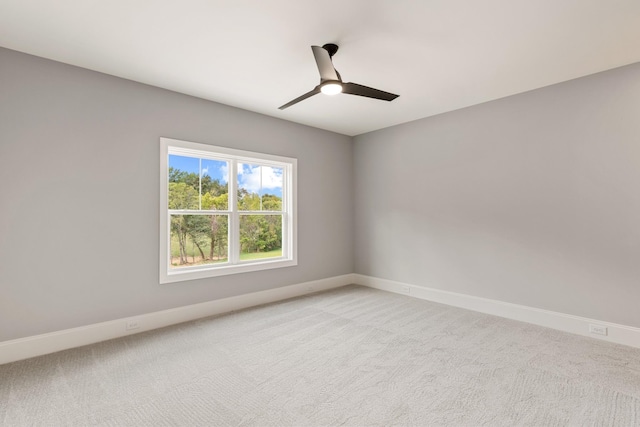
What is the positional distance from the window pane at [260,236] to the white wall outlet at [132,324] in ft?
4.86

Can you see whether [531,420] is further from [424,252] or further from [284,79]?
[284,79]

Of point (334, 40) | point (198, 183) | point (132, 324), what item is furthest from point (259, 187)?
point (334, 40)

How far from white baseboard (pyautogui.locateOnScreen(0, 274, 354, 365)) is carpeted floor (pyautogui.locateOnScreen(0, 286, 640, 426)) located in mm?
108

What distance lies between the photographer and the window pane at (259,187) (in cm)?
445

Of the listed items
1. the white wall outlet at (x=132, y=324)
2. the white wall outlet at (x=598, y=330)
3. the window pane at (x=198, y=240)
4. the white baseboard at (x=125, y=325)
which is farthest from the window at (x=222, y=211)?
the white wall outlet at (x=598, y=330)

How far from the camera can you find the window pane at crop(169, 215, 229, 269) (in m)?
3.82

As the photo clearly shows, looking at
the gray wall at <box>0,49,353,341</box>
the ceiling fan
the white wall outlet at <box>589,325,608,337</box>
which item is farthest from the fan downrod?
the white wall outlet at <box>589,325,608,337</box>

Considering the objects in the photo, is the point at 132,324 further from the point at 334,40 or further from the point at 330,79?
the point at 334,40

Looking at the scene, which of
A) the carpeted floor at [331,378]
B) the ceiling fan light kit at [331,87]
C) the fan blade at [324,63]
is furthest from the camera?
the ceiling fan light kit at [331,87]

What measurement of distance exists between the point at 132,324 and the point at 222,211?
1.69 metres

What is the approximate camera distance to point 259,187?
15.3ft

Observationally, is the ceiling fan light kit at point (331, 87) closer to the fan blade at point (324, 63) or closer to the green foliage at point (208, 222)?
the fan blade at point (324, 63)

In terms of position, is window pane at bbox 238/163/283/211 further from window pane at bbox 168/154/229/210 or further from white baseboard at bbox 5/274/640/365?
white baseboard at bbox 5/274/640/365

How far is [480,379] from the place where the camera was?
240 cm
